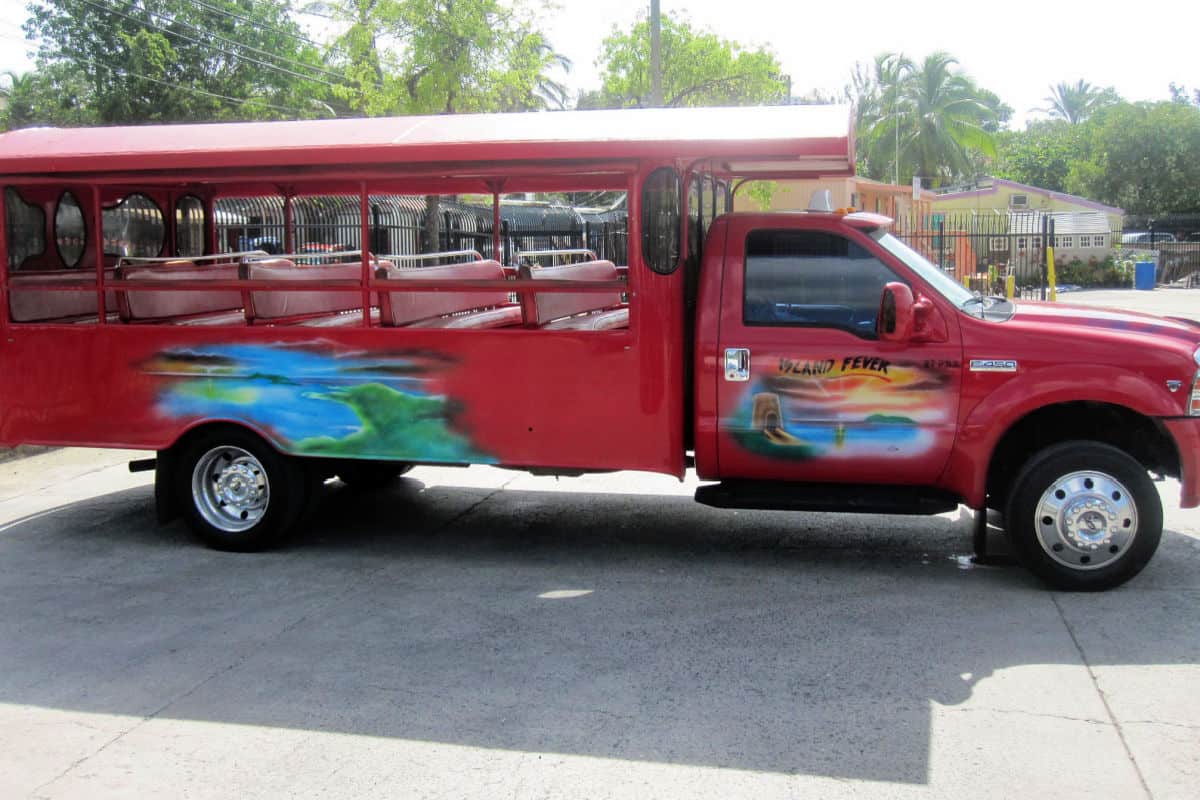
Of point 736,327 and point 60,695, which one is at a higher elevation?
point 736,327

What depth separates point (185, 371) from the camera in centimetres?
718

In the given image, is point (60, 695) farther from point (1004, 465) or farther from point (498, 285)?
point (1004, 465)

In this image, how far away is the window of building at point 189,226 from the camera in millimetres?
8906

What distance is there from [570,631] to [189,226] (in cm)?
511

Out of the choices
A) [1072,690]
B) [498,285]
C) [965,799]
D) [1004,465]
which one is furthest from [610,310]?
[965,799]

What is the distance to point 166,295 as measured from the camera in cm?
765

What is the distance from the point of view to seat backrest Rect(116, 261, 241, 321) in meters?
7.43

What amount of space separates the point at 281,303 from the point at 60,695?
10.2 feet

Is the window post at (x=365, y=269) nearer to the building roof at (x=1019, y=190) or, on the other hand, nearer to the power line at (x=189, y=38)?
the power line at (x=189, y=38)

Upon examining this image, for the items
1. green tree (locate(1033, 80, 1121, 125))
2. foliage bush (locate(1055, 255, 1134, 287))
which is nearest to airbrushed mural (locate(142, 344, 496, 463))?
foliage bush (locate(1055, 255, 1134, 287))

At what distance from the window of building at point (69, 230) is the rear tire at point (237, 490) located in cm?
183

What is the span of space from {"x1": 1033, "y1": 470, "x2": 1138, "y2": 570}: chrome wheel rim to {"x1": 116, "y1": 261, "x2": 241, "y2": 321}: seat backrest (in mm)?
5057

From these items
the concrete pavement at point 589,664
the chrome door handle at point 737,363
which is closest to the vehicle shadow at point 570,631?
the concrete pavement at point 589,664

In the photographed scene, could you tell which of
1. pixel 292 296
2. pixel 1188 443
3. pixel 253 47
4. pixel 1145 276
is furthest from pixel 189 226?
pixel 253 47
